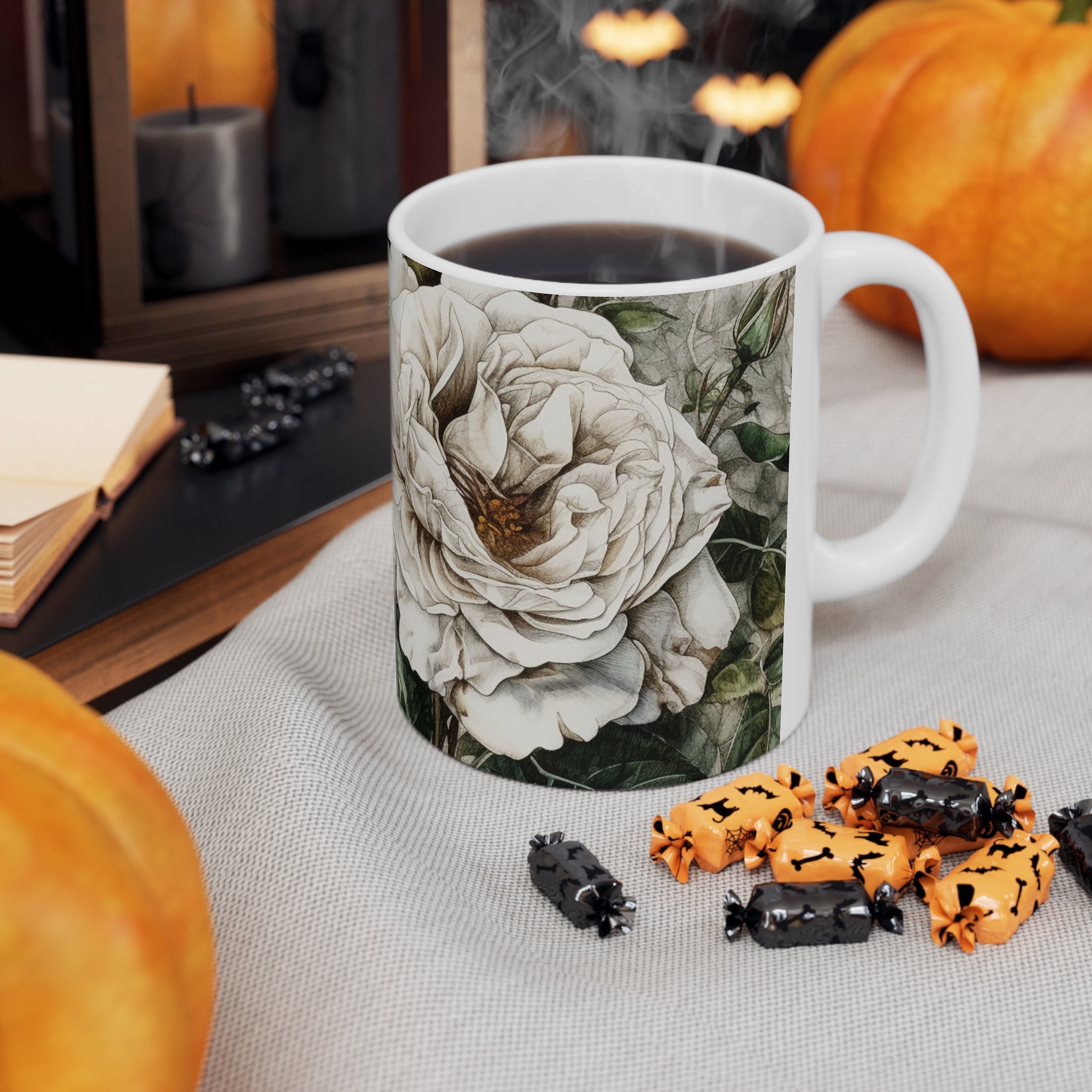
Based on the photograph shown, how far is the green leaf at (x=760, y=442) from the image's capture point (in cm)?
43

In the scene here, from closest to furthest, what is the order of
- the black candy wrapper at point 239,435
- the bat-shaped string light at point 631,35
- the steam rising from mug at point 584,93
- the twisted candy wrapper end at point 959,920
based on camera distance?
the twisted candy wrapper end at point 959,920 < the black candy wrapper at point 239,435 < the steam rising from mug at point 584,93 < the bat-shaped string light at point 631,35

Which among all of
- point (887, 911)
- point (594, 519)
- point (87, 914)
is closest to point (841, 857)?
point (887, 911)

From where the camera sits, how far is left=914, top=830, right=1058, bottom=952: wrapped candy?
394 millimetres

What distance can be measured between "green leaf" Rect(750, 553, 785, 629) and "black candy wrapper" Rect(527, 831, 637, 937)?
10 cm

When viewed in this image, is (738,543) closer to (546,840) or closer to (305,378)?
(546,840)

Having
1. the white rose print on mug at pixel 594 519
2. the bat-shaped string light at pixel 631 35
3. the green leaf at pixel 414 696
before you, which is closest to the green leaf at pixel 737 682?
the white rose print on mug at pixel 594 519

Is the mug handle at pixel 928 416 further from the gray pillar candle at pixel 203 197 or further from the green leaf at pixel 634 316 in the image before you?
the gray pillar candle at pixel 203 197

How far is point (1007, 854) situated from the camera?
1.34 feet

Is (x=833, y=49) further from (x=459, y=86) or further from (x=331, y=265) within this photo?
(x=331, y=265)

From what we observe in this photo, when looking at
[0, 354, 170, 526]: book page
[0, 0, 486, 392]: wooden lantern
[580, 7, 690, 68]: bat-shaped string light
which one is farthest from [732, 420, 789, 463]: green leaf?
[580, 7, 690, 68]: bat-shaped string light

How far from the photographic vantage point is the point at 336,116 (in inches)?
Result: 31.2

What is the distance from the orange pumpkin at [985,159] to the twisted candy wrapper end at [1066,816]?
41 cm

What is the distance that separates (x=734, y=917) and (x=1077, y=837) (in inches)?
4.4

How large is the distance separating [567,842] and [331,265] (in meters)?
0.48
